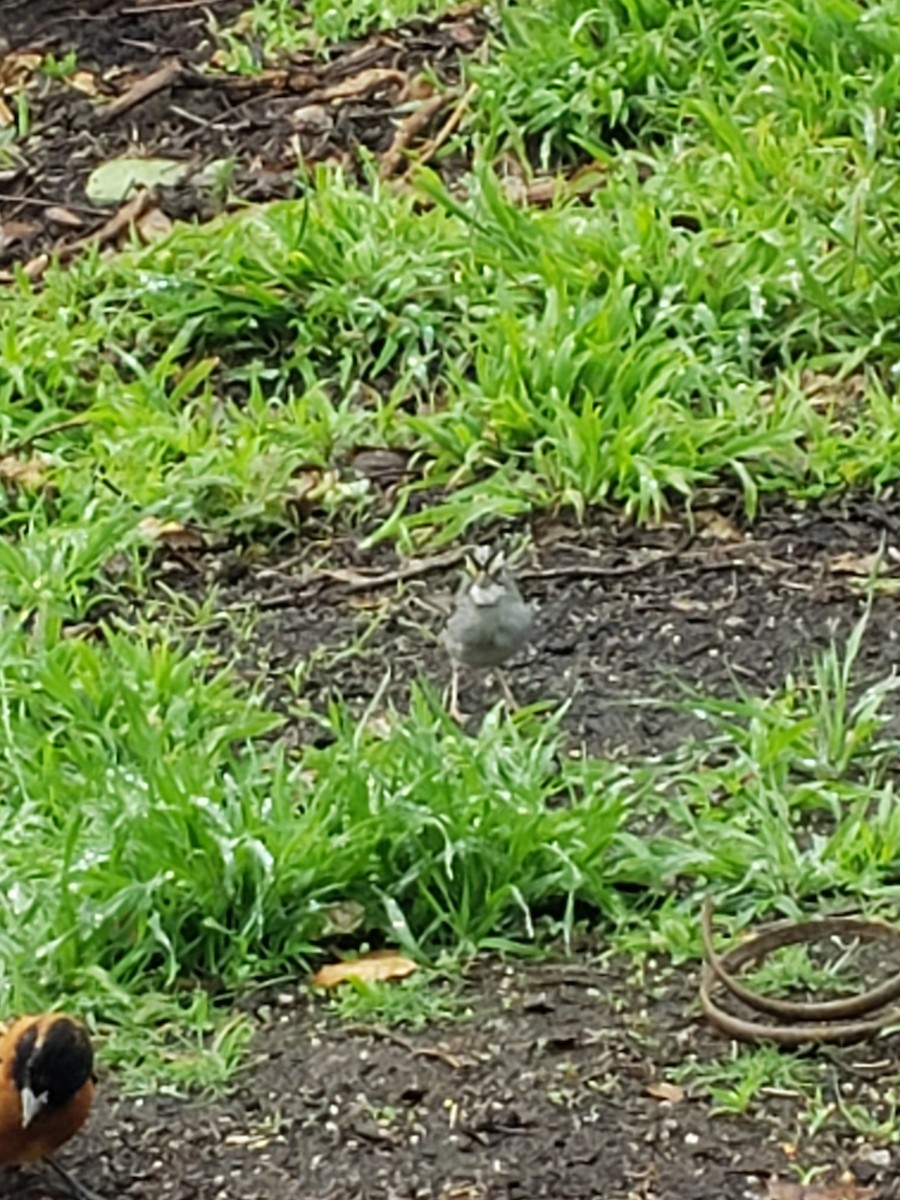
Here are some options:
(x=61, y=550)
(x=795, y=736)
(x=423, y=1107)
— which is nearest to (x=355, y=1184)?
(x=423, y=1107)

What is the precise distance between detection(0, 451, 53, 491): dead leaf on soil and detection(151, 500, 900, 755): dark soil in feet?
1.67

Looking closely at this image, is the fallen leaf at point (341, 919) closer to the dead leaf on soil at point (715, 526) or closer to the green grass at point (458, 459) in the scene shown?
the green grass at point (458, 459)

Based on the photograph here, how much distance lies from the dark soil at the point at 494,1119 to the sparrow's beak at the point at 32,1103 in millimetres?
178

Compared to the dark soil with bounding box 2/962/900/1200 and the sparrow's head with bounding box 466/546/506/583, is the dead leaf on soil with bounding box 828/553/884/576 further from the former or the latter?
the dark soil with bounding box 2/962/900/1200

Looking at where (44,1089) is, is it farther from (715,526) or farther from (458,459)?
(458,459)

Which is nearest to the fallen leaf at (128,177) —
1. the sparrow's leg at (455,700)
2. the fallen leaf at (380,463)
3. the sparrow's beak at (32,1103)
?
the fallen leaf at (380,463)

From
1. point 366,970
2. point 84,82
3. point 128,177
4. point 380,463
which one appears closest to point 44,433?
point 380,463

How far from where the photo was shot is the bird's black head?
13.0 ft

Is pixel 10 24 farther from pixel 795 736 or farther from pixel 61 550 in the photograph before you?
pixel 795 736

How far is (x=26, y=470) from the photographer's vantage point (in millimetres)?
6453

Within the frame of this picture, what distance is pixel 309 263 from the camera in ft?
22.7

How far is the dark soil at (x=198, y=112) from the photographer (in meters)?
7.61

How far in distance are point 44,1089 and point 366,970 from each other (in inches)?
28.2

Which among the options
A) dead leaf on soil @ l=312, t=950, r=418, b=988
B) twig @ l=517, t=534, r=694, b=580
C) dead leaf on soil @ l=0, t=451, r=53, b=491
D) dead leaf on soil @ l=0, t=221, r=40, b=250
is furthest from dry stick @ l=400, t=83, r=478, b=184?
dead leaf on soil @ l=312, t=950, r=418, b=988
